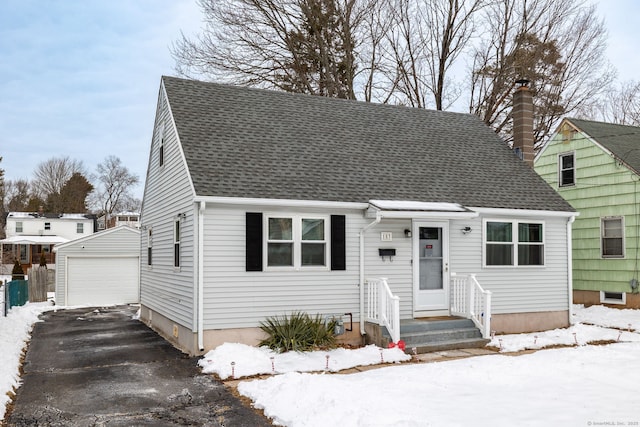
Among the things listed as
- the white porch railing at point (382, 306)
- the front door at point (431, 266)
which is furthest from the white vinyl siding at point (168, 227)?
the front door at point (431, 266)

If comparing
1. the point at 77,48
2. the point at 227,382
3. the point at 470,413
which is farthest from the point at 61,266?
the point at 470,413

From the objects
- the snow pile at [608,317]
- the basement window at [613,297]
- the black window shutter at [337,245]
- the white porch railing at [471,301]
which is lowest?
the snow pile at [608,317]

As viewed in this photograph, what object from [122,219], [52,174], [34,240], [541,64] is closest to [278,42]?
[541,64]

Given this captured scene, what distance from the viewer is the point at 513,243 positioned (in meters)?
12.5

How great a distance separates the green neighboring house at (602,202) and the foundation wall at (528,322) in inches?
145

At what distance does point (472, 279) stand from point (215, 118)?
659cm

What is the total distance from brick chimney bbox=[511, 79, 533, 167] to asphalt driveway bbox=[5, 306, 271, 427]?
10.5 m

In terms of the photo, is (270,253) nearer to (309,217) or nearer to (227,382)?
(309,217)

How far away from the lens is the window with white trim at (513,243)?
12.4 metres

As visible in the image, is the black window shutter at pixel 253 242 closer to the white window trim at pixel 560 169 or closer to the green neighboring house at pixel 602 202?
the green neighboring house at pixel 602 202

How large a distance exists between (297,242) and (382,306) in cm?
205

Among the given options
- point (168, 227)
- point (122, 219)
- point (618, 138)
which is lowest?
point (168, 227)

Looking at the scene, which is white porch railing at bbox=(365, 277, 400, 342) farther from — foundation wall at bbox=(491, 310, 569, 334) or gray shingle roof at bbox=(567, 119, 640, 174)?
gray shingle roof at bbox=(567, 119, 640, 174)

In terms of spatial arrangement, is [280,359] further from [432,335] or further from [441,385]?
[432,335]
